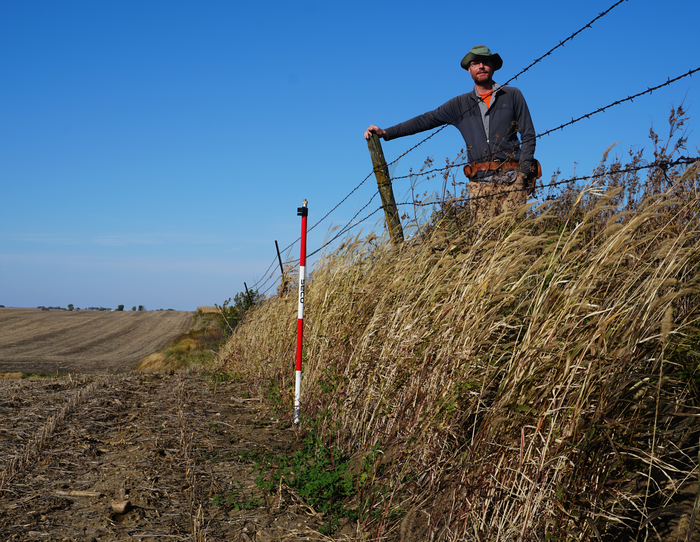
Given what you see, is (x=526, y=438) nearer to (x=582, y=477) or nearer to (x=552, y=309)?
(x=582, y=477)

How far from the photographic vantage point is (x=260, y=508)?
3.23 meters

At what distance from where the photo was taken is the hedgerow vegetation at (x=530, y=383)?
7.48 feet

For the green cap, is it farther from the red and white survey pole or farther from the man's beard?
the red and white survey pole

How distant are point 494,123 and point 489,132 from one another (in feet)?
0.36

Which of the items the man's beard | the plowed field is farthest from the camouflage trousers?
the plowed field

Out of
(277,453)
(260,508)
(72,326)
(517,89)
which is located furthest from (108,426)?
(72,326)

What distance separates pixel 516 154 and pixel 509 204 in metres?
0.91

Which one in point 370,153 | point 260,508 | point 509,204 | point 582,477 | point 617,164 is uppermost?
point 370,153

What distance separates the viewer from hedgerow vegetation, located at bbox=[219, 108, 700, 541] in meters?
2.28

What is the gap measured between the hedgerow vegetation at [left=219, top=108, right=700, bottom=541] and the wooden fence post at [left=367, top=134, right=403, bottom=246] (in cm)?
97

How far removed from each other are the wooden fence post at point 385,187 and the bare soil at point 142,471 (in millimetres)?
2334

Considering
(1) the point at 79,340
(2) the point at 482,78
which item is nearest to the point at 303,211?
(2) the point at 482,78

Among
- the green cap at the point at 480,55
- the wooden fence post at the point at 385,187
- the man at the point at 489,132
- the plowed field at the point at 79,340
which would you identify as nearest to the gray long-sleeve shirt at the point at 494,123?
the man at the point at 489,132

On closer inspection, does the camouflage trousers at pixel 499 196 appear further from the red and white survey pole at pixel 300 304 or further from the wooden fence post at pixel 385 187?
the red and white survey pole at pixel 300 304
